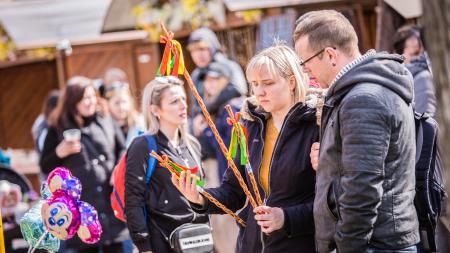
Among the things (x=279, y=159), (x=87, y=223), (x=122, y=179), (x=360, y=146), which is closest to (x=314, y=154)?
(x=279, y=159)

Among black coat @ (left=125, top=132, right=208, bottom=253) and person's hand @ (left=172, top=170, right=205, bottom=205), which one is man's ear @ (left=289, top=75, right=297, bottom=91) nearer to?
person's hand @ (left=172, top=170, right=205, bottom=205)

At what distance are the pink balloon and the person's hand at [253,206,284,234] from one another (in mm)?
1242

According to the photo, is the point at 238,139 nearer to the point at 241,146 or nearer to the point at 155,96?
the point at 241,146

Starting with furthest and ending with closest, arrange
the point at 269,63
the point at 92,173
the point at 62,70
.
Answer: the point at 62,70 → the point at 92,173 → the point at 269,63

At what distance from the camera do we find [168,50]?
4.46 m

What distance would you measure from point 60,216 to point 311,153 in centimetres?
156

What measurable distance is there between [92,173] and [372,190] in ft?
13.3

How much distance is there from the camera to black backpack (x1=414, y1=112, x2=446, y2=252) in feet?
12.3

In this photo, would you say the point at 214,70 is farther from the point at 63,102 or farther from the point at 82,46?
the point at 82,46

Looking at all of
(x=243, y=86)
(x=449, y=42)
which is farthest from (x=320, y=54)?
(x=243, y=86)

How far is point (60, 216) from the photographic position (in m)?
4.67

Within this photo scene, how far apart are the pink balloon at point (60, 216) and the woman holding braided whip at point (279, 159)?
79 cm

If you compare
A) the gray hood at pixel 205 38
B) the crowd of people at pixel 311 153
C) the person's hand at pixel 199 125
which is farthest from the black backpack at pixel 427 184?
the gray hood at pixel 205 38

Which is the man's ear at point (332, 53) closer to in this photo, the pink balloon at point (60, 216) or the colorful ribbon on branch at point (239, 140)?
the colorful ribbon on branch at point (239, 140)
